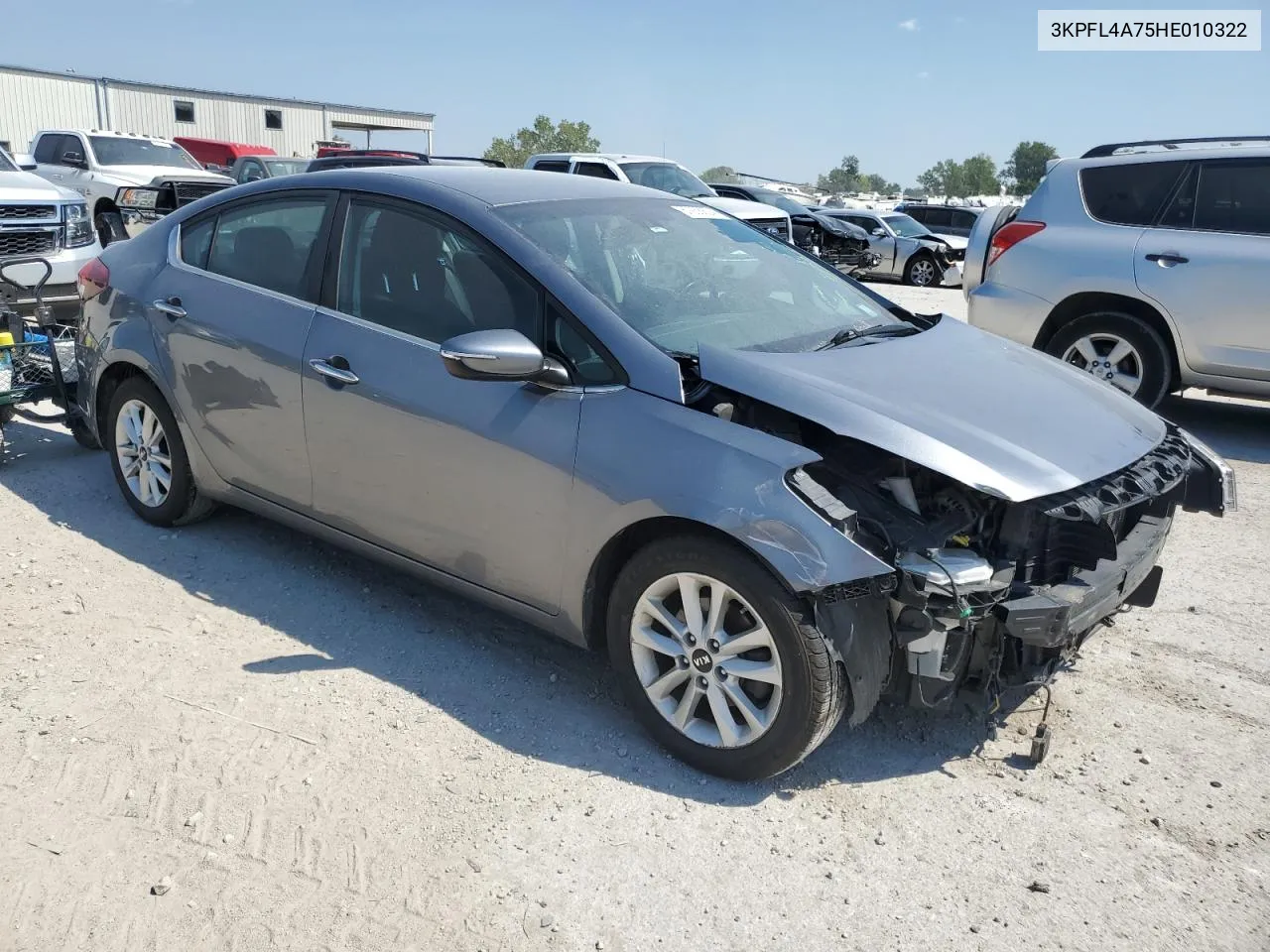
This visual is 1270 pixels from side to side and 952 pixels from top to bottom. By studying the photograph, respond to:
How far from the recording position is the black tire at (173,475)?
15.1 ft

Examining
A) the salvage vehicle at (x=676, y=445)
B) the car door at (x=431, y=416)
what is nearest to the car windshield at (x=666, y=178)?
the salvage vehicle at (x=676, y=445)

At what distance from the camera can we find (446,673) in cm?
364

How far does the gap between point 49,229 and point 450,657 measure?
25.2 ft

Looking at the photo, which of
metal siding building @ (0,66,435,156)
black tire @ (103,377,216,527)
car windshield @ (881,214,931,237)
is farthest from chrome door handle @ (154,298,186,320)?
metal siding building @ (0,66,435,156)

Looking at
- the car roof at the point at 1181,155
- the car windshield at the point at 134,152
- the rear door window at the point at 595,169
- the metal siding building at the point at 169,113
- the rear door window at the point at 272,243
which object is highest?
the metal siding building at the point at 169,113

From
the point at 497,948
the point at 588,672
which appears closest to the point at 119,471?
the point at 588,672

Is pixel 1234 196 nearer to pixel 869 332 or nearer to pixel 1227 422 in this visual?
pixel 1227 422

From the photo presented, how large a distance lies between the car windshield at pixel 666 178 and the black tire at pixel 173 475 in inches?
382

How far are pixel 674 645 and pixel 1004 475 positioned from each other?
1.07m

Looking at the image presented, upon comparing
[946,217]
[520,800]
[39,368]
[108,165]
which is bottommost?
[520,800]

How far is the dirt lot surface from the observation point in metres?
2.50

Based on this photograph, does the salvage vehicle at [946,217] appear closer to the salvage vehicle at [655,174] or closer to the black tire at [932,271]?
A: the black tire at [932,271]

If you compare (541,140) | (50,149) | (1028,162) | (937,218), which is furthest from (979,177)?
(50,149)

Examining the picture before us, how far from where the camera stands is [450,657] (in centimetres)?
376
